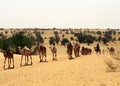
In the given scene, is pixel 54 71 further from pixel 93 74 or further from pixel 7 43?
pixel 7 43

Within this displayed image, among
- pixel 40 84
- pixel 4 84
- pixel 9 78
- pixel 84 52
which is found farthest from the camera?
pixel 84 52

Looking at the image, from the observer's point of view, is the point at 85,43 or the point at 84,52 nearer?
the point at 84,52

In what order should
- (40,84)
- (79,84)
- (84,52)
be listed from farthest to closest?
(84,52) → (40,84) → (79,84)

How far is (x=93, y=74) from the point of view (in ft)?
67.6

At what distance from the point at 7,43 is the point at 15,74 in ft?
108

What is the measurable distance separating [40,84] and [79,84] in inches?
93.7

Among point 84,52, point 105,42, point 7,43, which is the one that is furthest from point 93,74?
point 105,42

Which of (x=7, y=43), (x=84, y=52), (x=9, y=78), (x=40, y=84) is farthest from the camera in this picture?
(x=7, y=43)

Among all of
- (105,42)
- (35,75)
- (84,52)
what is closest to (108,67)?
(35,75)

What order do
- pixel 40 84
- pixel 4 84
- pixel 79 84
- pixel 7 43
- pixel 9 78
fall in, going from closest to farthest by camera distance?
1. pixel 79 84
2. pixel 40 84
3. pixel 4 84
4. pixel 9 78
5. pixel 7 43

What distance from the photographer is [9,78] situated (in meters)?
24.3

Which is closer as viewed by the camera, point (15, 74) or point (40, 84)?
point (40, 84)

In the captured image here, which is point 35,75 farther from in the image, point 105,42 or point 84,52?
point 105,42

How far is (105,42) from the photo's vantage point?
96.5 metres
